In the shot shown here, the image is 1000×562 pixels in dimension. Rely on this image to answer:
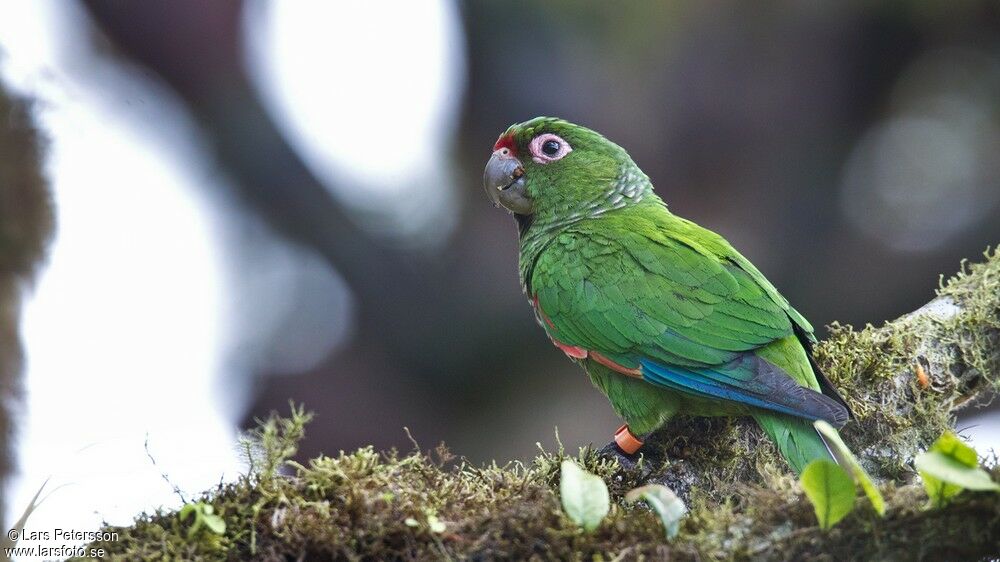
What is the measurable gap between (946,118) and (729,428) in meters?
7.52

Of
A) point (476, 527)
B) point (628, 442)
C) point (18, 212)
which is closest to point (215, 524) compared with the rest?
point (476, 527)

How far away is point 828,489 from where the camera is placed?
7.04ft

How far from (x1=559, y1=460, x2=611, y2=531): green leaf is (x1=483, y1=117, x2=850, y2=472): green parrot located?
4.42 ft

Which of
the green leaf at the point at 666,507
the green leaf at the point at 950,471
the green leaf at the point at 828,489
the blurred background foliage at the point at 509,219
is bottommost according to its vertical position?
the green leaf at the point at 950,471

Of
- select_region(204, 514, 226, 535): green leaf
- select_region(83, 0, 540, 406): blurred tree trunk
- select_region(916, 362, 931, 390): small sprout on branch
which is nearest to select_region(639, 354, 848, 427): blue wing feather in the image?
select_region(916, 362, 931, 390): small sprout on branch

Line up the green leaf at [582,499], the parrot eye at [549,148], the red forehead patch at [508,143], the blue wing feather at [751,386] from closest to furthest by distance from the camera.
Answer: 1. the green leaf at [582,499]
2. the blue wing feather at [751,386]
3. the parrot eye at [549,148]
4. the red forehead patch at [508,143]

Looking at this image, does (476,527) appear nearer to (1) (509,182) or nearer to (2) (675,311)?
(2) (675,311)

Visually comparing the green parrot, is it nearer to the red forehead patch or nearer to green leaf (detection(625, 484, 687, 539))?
the red forehead patch

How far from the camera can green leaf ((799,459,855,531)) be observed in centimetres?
212

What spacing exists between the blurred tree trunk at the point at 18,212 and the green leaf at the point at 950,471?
12.7ft

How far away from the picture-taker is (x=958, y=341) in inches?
154

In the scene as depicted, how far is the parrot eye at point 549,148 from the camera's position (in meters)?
5.11

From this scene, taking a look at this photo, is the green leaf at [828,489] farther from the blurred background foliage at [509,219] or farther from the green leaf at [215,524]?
the blurred background foliage at [509,219]

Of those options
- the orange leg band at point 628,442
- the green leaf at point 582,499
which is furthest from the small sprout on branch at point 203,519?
the orange leg band at point 628,442
